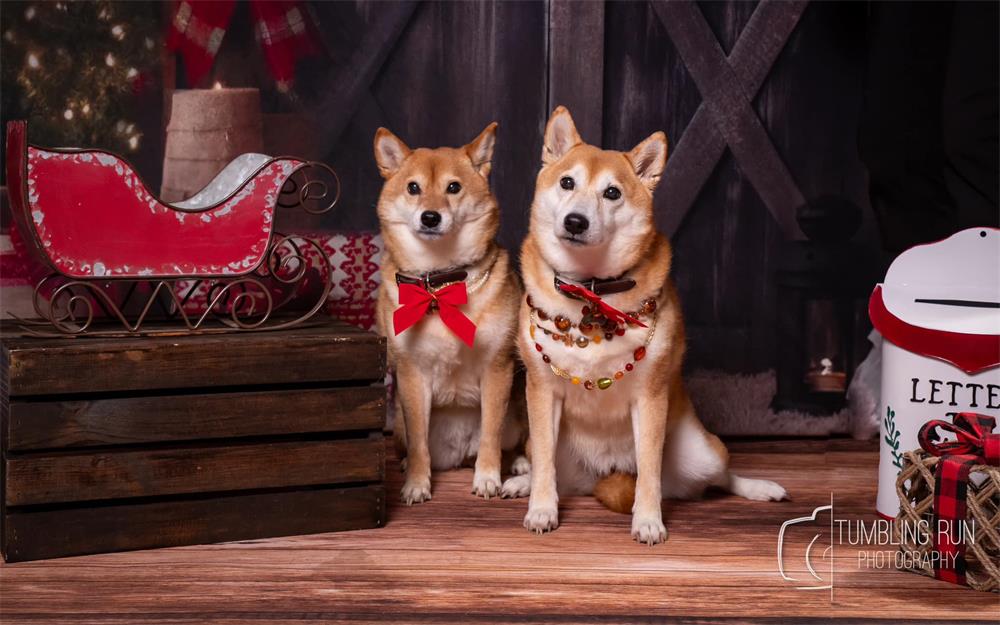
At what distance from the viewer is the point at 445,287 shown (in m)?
2.78

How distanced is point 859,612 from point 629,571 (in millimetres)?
512

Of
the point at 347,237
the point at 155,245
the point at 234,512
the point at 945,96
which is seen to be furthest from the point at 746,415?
the point at 155,245

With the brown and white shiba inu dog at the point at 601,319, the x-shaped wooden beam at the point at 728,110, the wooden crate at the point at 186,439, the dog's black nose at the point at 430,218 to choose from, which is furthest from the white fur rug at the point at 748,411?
the wooden crate at the point at 186,439

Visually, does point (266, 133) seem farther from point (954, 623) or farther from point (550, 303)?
point (954, 623)

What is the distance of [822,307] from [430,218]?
1713 mm

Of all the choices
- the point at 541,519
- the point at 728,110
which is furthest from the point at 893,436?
the point at 728,110

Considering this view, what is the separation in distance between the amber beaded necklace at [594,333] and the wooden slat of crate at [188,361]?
1.53 feet

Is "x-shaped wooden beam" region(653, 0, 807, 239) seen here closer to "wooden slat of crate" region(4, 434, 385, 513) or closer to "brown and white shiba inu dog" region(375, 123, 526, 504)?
"brown and white shiba inu dog" region(375, 123, 526, 504)

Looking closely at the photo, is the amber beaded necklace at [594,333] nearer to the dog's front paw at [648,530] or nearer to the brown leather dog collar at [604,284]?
the brown leather dog collar at [604,284]

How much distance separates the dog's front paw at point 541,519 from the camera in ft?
8.27

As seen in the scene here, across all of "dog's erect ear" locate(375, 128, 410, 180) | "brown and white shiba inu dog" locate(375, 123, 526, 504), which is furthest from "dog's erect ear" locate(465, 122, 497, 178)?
"dog's erect ear" locate(375, 128, 410, 180)

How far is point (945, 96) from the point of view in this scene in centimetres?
346

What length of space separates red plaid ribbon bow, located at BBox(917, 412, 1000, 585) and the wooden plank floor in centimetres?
7

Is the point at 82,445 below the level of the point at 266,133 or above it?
below
